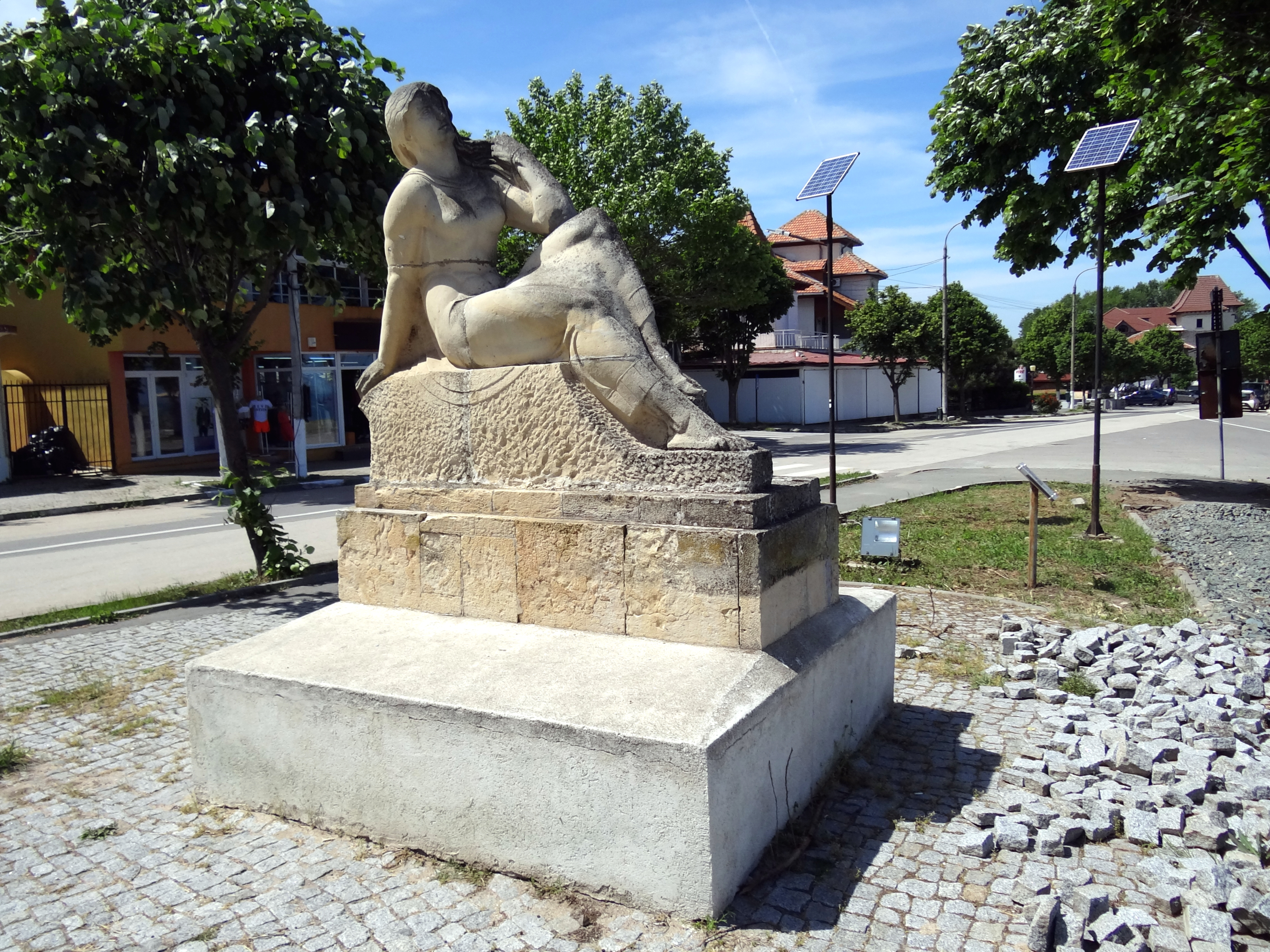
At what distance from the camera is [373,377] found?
15.5ft

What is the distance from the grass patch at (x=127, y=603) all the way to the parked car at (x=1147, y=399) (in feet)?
190

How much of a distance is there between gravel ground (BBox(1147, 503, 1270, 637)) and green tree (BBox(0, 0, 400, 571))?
736cm

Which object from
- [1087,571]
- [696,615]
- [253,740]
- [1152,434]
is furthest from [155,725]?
[1152,434]

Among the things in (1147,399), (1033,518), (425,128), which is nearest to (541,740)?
(425,128)

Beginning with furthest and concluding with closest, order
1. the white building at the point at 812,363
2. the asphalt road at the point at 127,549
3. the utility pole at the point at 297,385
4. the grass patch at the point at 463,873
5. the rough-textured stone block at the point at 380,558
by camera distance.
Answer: the white building at the point at 812,363 < the utility pole at the point at 297,385 < the asphalt road at the point at 127,549 < the rough-textured stone block at the point at 380,558 < the grass patch at the point at 463,873

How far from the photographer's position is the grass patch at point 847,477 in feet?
50.6

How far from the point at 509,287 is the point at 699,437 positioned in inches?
45.0

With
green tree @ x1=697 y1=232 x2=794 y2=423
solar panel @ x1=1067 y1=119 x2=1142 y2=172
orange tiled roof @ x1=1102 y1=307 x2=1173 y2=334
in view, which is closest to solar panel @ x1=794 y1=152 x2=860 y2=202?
solar panel @ x1=1067 y1=119 x2=1142 y2=172

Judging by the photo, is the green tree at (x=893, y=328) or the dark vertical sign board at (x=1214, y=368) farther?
the green tree at (x=893, y=328)

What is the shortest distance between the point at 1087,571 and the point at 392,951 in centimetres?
725

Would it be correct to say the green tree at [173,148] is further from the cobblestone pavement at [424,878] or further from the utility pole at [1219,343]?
the utility pole at [1219,343]

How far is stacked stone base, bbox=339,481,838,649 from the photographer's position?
3.61 meters

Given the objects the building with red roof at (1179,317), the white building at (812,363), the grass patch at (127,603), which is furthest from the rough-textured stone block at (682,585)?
the building with red roof at (1179,317)

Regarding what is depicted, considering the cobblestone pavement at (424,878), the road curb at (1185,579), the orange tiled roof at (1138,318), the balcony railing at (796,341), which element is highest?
the orange tiled roof at (1138,318)
